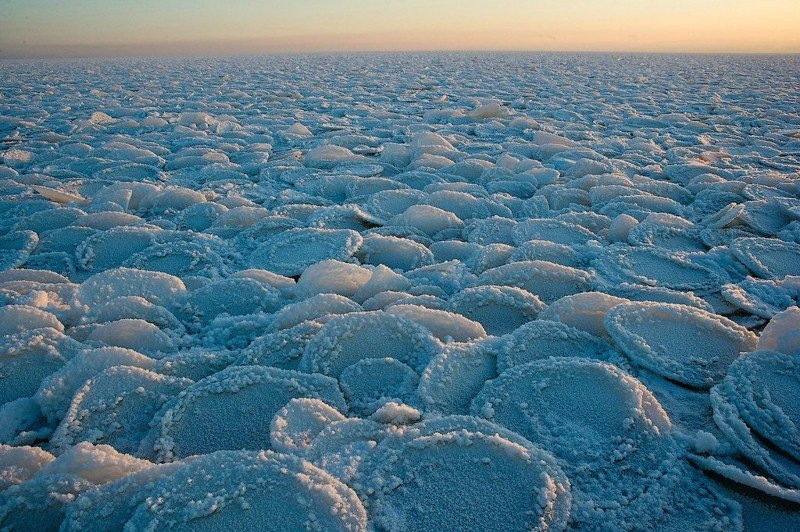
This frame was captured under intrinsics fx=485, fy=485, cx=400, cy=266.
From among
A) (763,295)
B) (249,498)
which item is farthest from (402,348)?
(763,295)

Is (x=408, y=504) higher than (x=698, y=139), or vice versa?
(x=698, y=139)

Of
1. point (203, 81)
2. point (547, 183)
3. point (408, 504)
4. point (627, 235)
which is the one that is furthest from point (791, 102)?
point (203, 81)

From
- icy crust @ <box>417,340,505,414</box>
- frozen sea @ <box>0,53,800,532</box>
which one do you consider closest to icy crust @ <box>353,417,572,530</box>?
frozen sea @ <box>0,53,800,532</box>

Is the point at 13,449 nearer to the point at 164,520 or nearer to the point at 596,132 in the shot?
the point at 164,520

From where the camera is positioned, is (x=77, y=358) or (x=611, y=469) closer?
(x=611, y=469)

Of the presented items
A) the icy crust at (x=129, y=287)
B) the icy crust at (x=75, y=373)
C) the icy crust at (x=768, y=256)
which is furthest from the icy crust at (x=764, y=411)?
the icy crust at (x=129, y=287)

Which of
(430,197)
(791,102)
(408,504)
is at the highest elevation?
(791,102)

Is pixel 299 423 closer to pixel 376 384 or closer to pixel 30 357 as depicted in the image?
pixel 376 384
